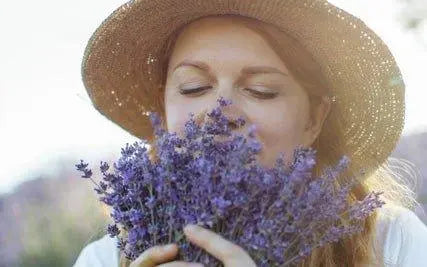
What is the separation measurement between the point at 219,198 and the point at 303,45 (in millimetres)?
938

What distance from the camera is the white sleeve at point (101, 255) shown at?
306 centimetres

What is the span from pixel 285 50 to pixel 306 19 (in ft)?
0.35

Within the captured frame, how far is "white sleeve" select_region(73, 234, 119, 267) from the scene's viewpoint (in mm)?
3057

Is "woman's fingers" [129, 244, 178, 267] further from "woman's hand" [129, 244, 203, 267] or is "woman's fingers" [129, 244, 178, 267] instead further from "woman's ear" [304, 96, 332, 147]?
"woman's ear" [304, 96, 332, 147]

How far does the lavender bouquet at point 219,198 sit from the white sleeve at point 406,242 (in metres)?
0.89

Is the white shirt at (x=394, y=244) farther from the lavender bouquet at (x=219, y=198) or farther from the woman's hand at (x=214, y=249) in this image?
the woman's hand at (x=214, y=249)

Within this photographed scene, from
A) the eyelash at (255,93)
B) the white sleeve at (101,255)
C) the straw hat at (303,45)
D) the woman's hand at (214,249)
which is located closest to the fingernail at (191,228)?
the woman's hand at (214,249)

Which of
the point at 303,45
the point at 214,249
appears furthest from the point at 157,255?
the point at 303,45

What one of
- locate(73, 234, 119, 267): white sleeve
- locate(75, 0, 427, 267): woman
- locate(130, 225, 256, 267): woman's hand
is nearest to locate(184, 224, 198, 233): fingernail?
locate(130, 225, 256, 267): woman's hand

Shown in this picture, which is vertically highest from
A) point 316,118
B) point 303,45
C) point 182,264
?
point 303,45

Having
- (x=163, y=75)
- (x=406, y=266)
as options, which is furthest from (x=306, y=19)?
(x=406, y=266)

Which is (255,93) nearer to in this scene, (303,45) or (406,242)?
(303,45)

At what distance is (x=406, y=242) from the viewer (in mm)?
2838

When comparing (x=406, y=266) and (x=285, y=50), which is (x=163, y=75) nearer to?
(x=285, y=50)
